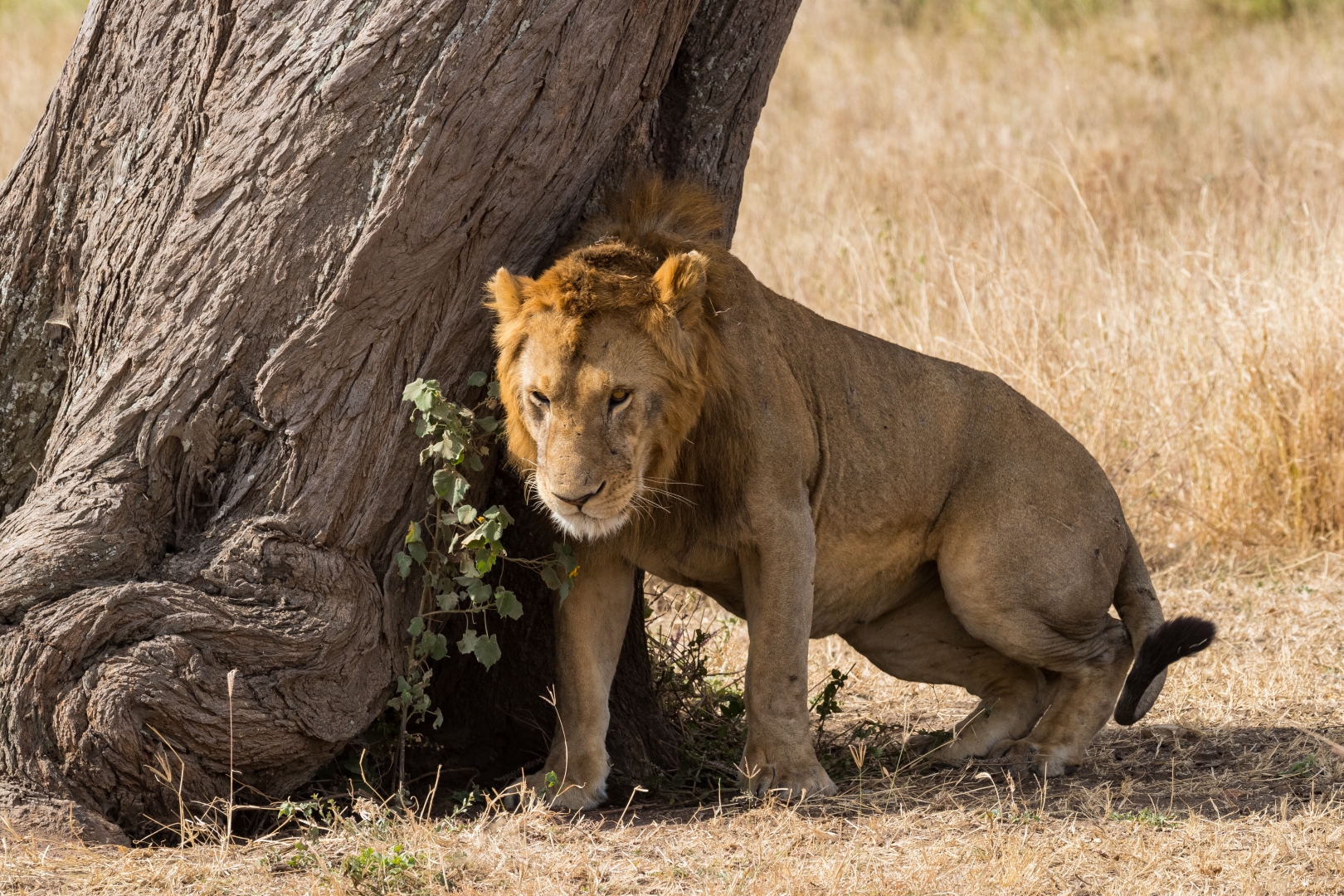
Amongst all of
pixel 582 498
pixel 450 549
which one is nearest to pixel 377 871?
pixel 450 549

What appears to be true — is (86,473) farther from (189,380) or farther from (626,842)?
(626,842)

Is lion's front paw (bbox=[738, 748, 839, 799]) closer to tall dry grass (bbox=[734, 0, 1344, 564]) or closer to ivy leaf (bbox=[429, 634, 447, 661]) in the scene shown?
ivy leaf (bbox=[429, 634, 447, 661])

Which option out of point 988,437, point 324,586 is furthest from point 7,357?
point 988,437

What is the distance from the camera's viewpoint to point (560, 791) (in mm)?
4176

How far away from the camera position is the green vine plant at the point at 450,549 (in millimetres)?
3824

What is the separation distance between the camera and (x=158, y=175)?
153 inches

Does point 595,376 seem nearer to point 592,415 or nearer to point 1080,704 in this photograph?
point 592,415

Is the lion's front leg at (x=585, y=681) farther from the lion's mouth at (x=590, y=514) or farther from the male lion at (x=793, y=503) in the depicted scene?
the lion's mouth at (x=590, y=514)

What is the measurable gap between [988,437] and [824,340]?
2.31ft

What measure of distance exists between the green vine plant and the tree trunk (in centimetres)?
9

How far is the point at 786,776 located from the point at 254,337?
1.96 metres

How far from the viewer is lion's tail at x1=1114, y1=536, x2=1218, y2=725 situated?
4527 mm

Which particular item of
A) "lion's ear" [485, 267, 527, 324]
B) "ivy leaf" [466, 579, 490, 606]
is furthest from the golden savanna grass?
"lion's ear" [485, 267, 527, 324]

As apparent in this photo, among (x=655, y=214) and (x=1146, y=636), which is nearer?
(x=655, y=214)
